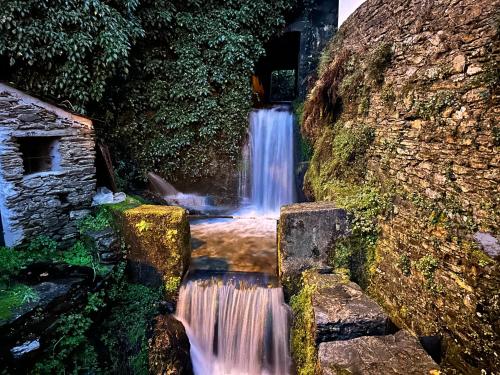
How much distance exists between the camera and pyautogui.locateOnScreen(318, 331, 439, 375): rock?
2793 millimetres

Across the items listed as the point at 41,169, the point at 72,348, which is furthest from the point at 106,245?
the point at 41,169

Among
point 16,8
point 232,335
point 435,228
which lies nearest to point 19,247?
point 232,335

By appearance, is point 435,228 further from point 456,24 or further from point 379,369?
point 456,24

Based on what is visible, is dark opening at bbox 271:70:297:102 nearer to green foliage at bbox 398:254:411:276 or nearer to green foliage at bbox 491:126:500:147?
green foliage at bbox 398:254:411:276

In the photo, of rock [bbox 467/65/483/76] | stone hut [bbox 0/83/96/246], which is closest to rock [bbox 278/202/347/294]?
rock [bbox 467/65/483/76]

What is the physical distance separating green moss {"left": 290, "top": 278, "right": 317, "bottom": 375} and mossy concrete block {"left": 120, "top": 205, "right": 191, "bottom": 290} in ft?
6.56

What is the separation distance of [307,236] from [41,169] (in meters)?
4.94

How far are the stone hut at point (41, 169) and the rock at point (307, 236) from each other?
3889mm

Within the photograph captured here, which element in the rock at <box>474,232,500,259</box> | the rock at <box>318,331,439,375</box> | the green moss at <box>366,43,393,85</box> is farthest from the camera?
the green moss at <box>366,43,393,85</box>

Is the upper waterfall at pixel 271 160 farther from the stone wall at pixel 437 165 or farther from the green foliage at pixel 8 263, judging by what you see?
the green foliage at pixel 8 263

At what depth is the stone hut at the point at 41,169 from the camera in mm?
4895

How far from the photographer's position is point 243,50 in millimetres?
8570

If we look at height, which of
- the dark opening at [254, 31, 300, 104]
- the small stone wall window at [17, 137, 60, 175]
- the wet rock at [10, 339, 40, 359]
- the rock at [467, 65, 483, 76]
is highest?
the dark opening at [254, 31, 300, 104]

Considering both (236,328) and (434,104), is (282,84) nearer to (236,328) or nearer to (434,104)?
(434,104)
